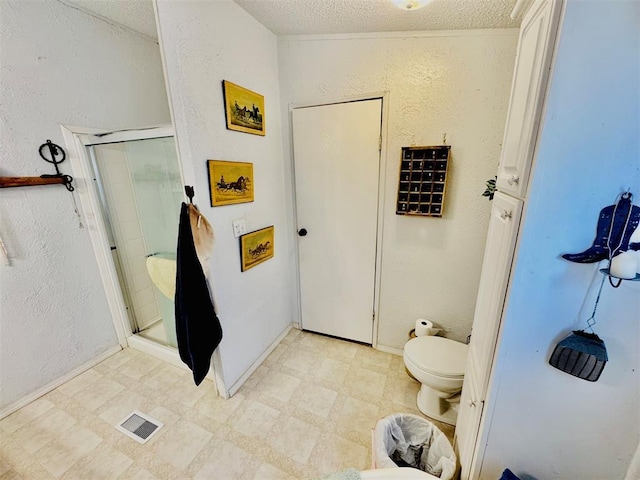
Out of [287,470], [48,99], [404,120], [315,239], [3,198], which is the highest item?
[48,99]

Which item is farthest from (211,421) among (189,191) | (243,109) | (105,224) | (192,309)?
(243,109)

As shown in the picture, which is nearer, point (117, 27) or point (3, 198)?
point (3, 198)

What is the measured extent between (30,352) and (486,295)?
2.78 meters

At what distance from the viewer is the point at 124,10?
1.68 m

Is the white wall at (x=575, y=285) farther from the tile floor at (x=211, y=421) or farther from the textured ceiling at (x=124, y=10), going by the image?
the textured ceiling at (x=124, y=10)

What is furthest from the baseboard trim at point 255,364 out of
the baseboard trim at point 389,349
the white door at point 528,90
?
the white door at point 528,90

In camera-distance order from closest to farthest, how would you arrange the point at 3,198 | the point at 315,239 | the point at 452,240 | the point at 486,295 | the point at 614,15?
the point at 614,15 → the point at 486,295 → the point at 3,198 → the point at 452,240 → the point at 315,239

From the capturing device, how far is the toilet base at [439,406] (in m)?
1.58

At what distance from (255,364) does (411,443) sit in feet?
3.95

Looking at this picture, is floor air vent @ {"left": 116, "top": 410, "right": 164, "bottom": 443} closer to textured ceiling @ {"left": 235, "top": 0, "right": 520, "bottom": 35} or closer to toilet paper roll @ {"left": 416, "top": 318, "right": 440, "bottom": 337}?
toilet paper roll @ {"left": 416, "top": 318, "right": 440, "bottom": 337}

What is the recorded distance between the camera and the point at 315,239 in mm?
2189

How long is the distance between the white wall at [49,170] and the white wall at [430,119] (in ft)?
4.29

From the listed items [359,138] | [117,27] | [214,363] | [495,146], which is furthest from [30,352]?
[495,146]

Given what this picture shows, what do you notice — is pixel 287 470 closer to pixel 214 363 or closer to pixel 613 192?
pixel 214 363
